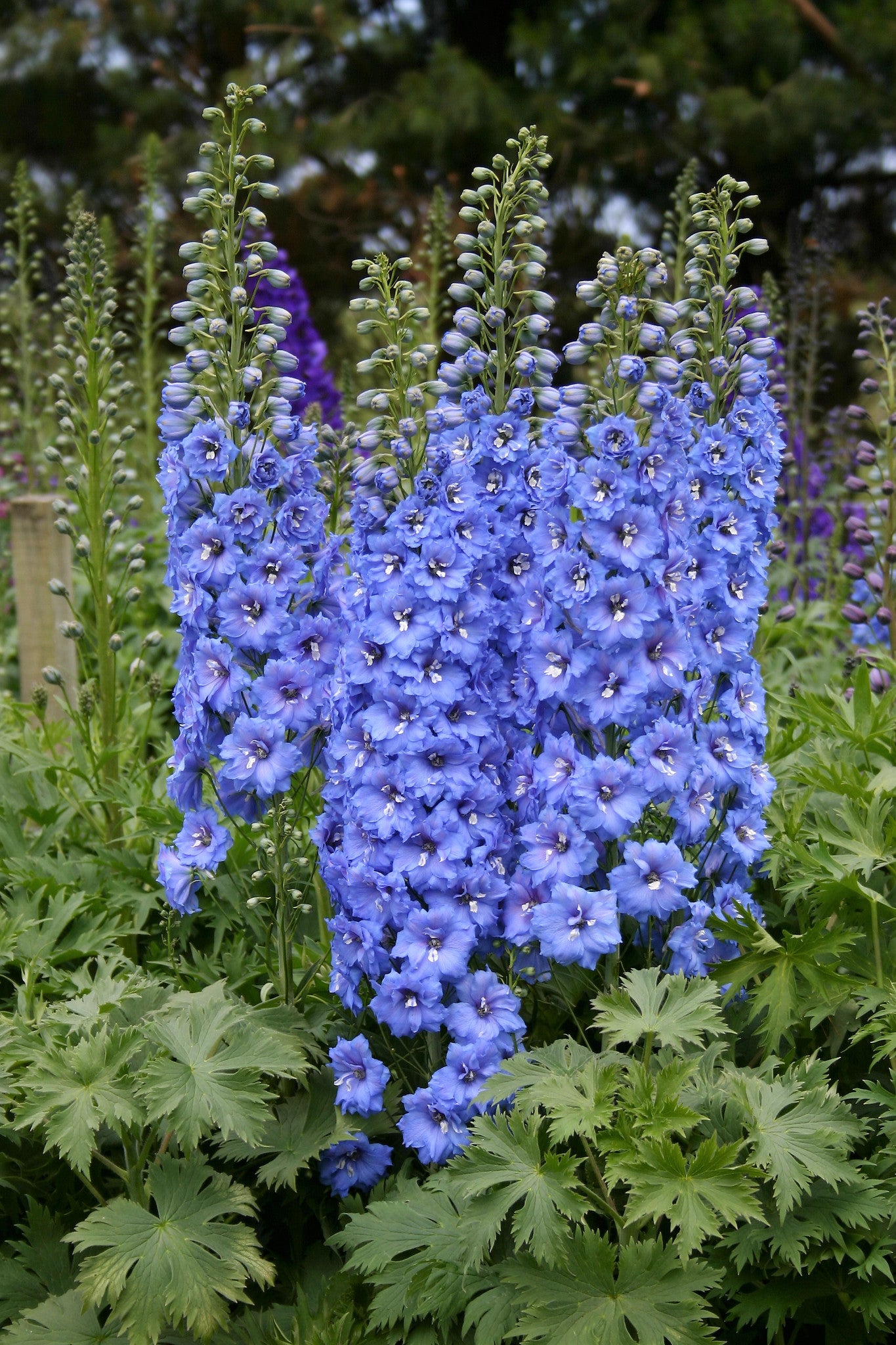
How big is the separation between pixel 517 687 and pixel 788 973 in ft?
2.60

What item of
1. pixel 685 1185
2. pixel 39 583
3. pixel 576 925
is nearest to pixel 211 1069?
pixel 576 925

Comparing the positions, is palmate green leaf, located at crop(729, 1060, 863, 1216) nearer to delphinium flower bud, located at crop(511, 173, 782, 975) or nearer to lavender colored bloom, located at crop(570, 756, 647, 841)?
delphinium flower bud, located at crop(511, 173, 782, 975)

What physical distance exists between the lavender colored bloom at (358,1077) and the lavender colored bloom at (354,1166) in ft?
0.38

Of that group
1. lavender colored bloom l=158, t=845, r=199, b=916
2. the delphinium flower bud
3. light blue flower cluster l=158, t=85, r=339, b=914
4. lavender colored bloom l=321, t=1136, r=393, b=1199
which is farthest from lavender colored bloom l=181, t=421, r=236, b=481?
lavender colored bloom l=321, t=1136, r=393, b=1199

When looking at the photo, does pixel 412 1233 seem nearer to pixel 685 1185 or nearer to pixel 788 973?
pixel 685 1185

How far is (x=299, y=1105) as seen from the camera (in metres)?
2.58

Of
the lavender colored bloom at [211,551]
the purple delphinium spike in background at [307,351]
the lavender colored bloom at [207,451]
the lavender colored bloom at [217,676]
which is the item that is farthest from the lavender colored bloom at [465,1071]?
the purple delphinium spike in background at [307,351]

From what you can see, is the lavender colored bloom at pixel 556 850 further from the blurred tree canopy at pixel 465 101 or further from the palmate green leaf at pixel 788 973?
the blurred tree canopy at pixel 465 101

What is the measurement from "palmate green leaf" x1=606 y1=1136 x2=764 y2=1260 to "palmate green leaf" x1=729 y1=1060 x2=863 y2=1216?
7cm

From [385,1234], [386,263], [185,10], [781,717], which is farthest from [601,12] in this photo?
[385,1234]

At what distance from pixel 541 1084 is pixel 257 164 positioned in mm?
1991

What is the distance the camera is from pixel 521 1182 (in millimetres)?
2094

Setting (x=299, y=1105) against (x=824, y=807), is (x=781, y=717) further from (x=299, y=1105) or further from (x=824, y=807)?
(x=299, y=1105)

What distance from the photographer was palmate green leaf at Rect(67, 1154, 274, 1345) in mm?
2098
